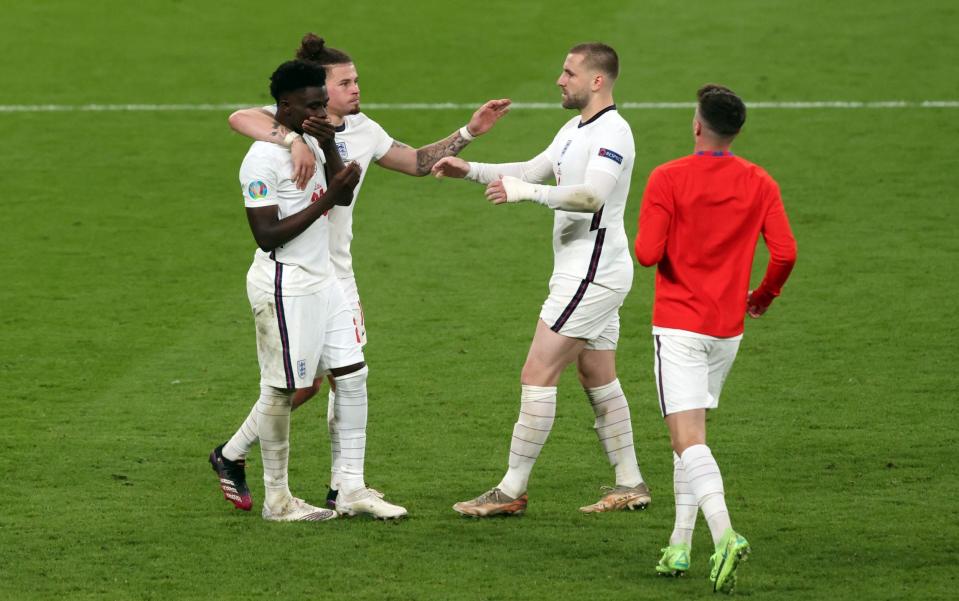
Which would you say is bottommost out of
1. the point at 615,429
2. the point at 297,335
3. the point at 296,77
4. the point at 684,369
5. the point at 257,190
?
the point at 615,429

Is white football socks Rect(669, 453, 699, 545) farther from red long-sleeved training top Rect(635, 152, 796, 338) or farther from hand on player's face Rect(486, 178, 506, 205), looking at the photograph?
hand on player's face Rect(486, 178, 506, 205)

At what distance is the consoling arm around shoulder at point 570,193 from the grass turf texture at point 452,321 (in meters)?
1.44

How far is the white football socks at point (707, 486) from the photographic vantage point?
565 centimetres

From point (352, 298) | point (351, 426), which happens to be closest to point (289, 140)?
point (352, 298)

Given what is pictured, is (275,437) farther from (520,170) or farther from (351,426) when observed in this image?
(520,170)

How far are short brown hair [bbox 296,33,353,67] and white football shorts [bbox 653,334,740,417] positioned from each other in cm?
209

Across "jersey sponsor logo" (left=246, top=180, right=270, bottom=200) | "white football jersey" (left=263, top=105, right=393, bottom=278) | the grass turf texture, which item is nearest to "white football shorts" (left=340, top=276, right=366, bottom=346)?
"white football jersey" (left=263, top=105, right=393, bottom=278)

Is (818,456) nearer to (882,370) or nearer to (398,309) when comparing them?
(882,370)

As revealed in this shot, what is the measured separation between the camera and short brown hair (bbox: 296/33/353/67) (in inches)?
272

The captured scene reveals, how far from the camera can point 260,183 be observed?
255 inches

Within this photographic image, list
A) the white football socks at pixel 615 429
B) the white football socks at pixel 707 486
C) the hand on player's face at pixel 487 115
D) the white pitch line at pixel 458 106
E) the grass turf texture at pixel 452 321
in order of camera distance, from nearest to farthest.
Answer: the white football socks at pixel 707 486 → the grass turf texture at pixel 452 321 → the white football socks at pixel 615 429 → the hand on player's face at pixel 487 115 → the white pitch line at pixel 458 106

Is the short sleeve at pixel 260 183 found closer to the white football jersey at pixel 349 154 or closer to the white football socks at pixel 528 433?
the white football jersey at pixel 349 154

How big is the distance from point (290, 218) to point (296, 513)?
4.37ft

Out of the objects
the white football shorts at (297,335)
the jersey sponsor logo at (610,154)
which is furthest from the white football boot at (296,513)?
the jersey sponsor logo at (610,154)
